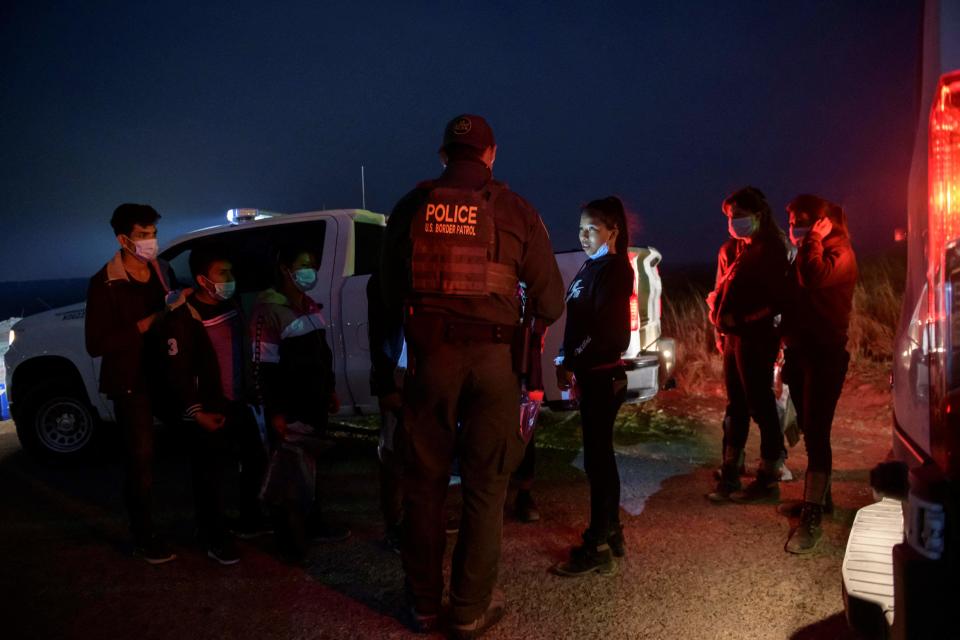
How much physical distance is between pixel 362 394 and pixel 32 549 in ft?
8.07

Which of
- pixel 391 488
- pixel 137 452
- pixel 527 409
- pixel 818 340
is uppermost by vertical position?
pixel 818 340

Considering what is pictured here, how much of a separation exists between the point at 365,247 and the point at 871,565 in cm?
452

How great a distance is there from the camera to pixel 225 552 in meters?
3.82

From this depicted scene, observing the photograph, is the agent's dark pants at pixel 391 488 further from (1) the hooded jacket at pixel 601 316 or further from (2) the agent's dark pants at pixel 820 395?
(2) the agent's dark pants at pixel 820 395

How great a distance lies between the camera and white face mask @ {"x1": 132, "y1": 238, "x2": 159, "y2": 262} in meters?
3.78

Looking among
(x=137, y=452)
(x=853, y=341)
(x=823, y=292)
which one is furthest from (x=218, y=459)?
(x=853, y=341)

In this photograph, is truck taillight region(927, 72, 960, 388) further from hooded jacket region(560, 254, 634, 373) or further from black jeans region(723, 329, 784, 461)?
black jeans region(723, 329, 784, 461)

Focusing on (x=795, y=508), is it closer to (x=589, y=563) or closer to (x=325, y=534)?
(x=589, y=563)

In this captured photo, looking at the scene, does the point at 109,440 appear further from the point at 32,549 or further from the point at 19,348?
the point at 32,549

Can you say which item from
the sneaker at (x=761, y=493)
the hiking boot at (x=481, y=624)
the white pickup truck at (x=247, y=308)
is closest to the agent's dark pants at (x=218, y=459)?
the hiking boot at (x=481, y=624)

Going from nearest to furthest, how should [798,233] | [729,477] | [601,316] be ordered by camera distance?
[601,316] < [798,233] < [729,477]

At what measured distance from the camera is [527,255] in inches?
117

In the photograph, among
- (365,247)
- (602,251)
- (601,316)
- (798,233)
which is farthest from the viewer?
(365,247)

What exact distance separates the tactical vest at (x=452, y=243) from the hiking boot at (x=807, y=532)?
2315mm
